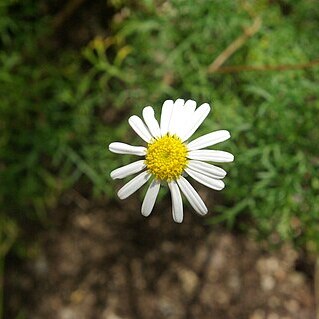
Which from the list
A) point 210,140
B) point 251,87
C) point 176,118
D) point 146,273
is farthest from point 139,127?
point 146,273

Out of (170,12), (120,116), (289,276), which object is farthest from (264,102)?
(289,276)

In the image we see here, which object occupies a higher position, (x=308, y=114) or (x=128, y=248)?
(x=308, y=114)

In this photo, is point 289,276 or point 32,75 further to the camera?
point 289,276

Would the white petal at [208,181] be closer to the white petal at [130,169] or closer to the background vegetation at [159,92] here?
the white petal at [130,169]

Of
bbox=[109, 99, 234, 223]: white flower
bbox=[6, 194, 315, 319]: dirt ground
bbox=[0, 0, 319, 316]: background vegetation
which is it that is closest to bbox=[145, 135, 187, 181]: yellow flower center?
bbox=[109, 99, 234, 223]: white flower

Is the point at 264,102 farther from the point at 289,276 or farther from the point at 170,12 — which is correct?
the point at 289,276

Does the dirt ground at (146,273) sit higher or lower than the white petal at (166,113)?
lower

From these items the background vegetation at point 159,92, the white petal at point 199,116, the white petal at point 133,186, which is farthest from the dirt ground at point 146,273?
the white petal at point 199,116
